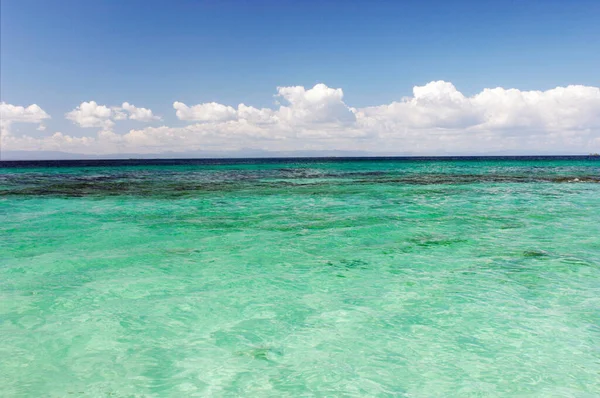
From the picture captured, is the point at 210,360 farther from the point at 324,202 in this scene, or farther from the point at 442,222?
the point at 324,202

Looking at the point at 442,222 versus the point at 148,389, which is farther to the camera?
the point at 442,222

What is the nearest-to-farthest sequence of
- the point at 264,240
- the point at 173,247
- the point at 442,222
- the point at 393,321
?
the point at 393,321, the point at 173,247, the point at 264,240, the point at 442,222

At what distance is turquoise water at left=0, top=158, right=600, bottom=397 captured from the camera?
532 cm

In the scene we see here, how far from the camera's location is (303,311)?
7.55m

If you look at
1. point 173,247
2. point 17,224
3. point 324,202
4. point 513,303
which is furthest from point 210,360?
point 324,202

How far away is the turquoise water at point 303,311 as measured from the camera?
5.32 metres

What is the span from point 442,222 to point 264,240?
7664 millimetres

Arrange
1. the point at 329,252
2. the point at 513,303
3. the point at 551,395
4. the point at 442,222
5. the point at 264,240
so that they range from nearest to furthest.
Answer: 1. the point at 551,395
2. the point at 513,303
3. the point at 329,252
4. the point at 264,240
5. the point at 442,222

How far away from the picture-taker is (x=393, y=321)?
7039mm

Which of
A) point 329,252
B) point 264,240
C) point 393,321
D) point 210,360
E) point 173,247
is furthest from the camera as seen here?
point 264,240

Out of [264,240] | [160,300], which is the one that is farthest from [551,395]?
[264,240]

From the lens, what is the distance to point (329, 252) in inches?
472

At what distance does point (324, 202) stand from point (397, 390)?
19655 mm

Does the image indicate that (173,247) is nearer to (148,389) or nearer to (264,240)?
(264,240)
